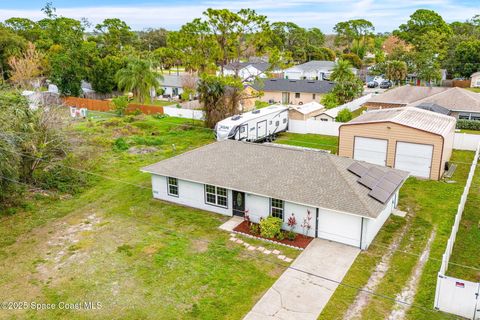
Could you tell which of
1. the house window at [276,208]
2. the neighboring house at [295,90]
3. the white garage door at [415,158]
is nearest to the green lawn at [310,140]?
the white garage door at [415,158]

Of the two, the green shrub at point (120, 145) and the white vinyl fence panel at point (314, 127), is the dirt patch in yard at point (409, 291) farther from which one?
the green shrub at point (120, 145)

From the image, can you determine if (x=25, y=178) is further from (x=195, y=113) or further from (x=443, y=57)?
(x=443, y=57)

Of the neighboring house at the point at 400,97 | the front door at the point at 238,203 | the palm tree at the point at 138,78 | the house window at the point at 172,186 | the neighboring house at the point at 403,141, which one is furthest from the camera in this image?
the palm tree at the point at 138,78

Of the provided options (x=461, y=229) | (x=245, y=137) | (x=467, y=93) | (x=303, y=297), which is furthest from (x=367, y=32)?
(x=303, y=297)

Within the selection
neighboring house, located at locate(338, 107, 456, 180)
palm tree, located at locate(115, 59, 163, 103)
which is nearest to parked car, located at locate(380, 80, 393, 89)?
palm tree, located at locate(115, 59, 163, 103)

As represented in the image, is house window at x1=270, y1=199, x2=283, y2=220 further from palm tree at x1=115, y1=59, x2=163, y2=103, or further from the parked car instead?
the parked car

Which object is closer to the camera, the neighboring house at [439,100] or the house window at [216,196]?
the house window at [216,196]

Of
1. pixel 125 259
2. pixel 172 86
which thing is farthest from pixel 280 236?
pixel 172 86
